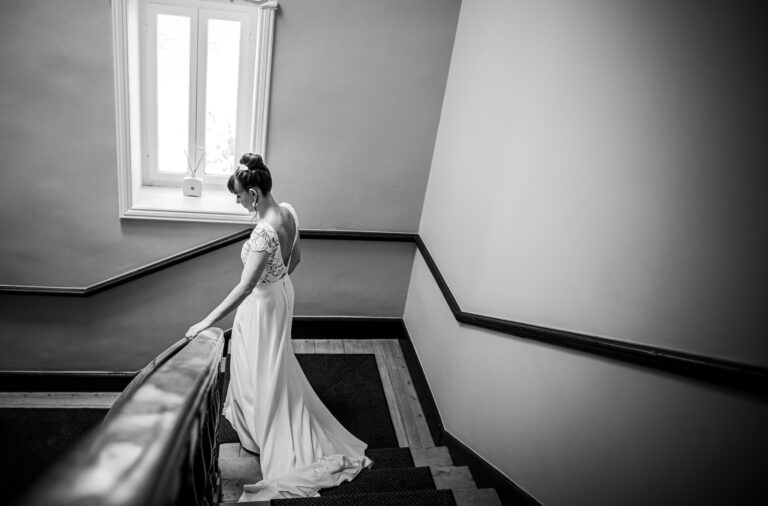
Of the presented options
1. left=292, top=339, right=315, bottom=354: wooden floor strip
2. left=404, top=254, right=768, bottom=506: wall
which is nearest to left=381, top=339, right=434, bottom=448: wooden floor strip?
left=404, top=254, right=768, bottom=506: wall

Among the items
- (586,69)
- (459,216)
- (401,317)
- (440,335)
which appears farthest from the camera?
(401,317)

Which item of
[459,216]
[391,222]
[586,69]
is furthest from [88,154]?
[586,69]

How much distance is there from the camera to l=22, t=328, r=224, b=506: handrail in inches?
18.3

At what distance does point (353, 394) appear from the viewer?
3.45m

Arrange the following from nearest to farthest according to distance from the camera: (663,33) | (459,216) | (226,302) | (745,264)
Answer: (745,264) < (663,33) < (226,302) < (459,216)

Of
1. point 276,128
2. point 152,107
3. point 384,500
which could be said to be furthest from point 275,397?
point 152,107

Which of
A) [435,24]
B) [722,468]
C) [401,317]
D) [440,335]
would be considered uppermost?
[435,24]

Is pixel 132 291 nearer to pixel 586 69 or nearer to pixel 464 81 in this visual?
pixel 464 81

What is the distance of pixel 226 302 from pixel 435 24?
2.20 metres

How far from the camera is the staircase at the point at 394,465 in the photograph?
6.34 ft

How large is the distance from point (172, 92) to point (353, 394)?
245 cm

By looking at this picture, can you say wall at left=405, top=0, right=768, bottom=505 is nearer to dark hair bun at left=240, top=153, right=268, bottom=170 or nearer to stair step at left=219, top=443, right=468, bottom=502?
stair step at left=219, top=443, right=468, bottom=502

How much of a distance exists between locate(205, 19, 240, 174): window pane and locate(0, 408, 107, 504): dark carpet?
1.94m

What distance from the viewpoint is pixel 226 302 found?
95.0 inches
